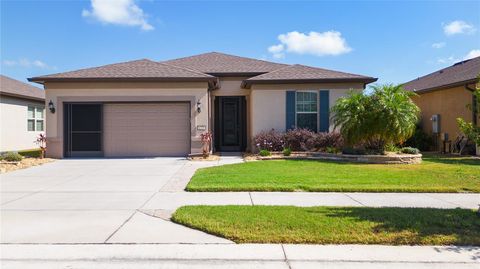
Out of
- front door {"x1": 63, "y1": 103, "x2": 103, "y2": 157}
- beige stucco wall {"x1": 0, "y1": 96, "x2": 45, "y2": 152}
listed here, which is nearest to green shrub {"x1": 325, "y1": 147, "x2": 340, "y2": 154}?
front door {"x1": 63, "y1": 103, "x2": 103, "y2": 157}

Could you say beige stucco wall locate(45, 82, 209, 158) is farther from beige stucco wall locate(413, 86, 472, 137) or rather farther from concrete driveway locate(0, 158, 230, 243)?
beige stucco wall locate(413, 86, 472, 137)

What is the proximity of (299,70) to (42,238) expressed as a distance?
14842mm

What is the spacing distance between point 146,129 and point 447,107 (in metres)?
14.3

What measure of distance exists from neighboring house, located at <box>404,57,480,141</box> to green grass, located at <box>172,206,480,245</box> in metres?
12.4

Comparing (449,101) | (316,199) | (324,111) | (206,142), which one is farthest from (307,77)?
(316,199)

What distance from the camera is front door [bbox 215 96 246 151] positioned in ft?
64.1

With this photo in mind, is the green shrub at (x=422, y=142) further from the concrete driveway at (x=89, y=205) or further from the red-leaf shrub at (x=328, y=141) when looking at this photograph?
the concrete driveway at (x=89, y=205)

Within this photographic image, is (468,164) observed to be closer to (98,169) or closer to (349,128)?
(349,128)

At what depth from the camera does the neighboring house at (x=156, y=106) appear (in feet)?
54.1

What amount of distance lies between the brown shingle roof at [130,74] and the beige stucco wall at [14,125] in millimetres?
4604

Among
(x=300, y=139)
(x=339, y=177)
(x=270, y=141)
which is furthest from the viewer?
(x=270, y=141)

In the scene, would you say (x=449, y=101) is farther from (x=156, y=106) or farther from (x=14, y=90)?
(x=14, y=90)

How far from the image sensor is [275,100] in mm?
17312

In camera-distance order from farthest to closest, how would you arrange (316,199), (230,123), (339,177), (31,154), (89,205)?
(230,123) < (31,154) < (339,177) < (316,199) < (89,205)
